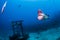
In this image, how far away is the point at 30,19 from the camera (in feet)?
6.62

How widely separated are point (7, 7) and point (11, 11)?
0.07 meters

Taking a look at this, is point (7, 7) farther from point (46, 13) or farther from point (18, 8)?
point (46, 13)

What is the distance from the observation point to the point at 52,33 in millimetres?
2023

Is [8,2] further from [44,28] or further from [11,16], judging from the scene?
[44,28]

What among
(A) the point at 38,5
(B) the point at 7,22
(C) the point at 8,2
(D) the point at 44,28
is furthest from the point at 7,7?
(D) the point at 44,28

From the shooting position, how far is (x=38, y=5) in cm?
198

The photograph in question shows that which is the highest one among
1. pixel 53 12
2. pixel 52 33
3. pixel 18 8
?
pixel 18 8

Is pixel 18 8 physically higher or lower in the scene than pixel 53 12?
higher

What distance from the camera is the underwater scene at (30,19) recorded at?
1984mm

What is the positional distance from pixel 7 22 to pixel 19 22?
0.50 ft

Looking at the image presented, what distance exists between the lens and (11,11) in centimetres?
202

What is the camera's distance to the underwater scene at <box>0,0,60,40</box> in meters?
1.98

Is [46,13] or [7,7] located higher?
[7,7]

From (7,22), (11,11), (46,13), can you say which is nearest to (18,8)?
(11,11)
